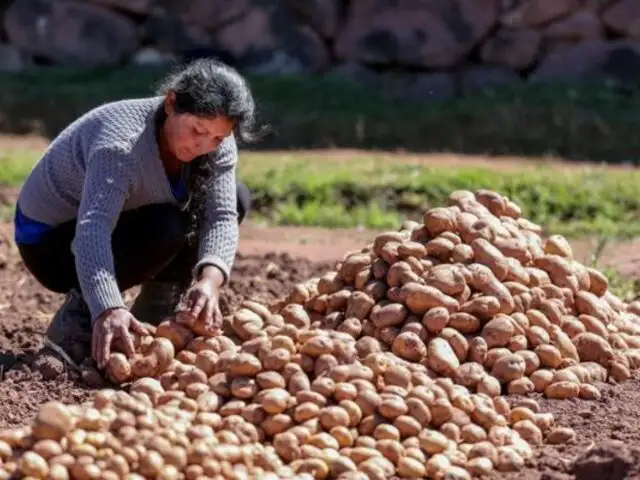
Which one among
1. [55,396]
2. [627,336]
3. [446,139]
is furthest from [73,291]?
[446,139]

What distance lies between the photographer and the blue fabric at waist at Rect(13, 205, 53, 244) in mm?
5273

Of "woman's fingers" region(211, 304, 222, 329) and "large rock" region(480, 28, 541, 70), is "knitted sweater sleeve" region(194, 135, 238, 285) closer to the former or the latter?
"woman's fingers" region(211, 304, 222, 329)

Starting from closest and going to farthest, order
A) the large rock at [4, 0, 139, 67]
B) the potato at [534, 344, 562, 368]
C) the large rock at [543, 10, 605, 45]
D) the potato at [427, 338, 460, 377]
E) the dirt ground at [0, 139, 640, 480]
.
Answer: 1. the dirt ground at [0, 139, 640, 480]
2. the potato at [427, 338, 460, 377]
3. the potato at [534, 344, 562, 368]
4. the large rock at [543, 10, 605, 45]
5. the large rock at [4, 0, 139, 67]

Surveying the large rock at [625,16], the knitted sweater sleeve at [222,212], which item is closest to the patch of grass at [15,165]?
the knitted sweater sleeve at [222,212]

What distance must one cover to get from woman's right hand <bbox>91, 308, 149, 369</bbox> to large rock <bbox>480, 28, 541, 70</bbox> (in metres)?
7.68

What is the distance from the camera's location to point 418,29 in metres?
11.8

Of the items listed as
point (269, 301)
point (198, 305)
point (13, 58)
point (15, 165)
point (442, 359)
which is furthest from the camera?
point (13, 58)

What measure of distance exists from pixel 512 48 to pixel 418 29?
72 cm

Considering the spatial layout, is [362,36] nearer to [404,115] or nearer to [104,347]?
[404,115]

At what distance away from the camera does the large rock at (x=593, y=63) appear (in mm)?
11625

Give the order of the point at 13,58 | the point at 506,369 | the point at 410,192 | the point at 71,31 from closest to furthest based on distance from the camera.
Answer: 1. the point at 506,369
2. the point at 410,192
3. the point at 71,31
4. the point at 13,58

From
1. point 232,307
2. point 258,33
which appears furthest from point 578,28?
point 232,307

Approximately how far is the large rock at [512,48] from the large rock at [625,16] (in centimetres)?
55

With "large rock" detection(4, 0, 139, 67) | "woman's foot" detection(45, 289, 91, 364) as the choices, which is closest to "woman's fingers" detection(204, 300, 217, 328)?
"woman's foot" detection(45, 289, 91, 364)
